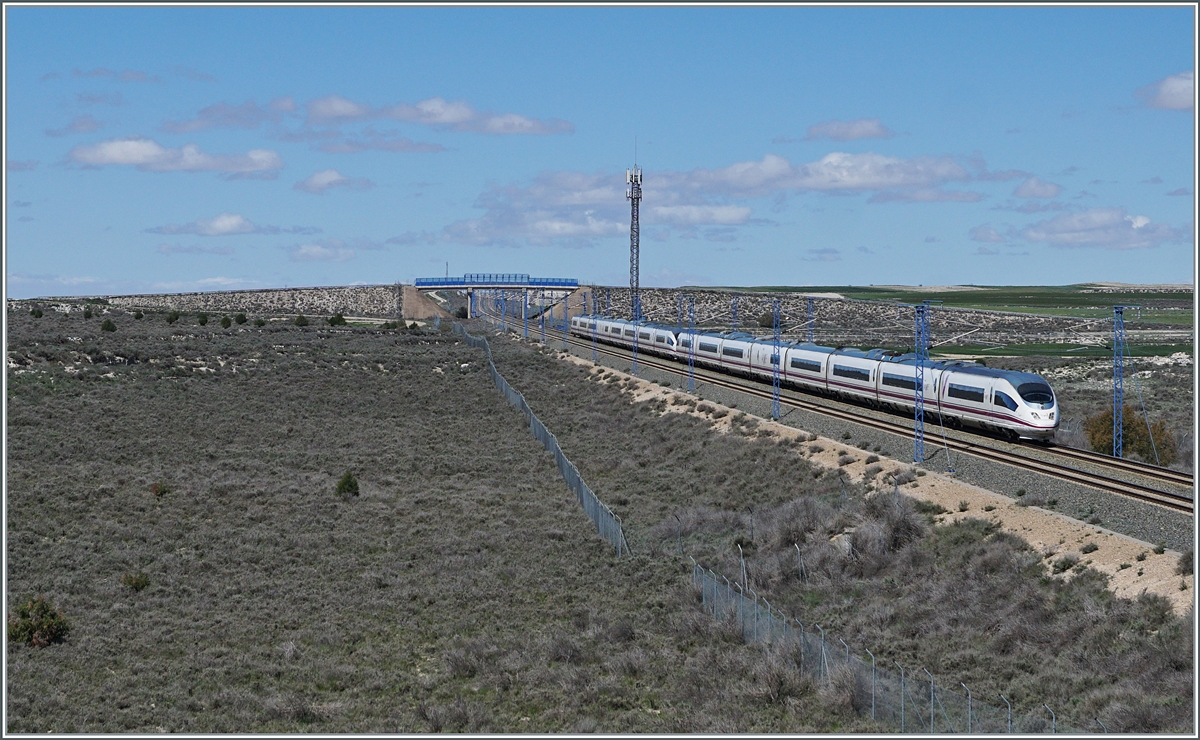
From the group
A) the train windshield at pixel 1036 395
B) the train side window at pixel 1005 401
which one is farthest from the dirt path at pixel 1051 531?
the train windshield at pixel 1036 395

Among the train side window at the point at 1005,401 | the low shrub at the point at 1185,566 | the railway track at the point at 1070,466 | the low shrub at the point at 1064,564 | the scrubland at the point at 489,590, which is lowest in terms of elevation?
the scrubland at the point at 489,590

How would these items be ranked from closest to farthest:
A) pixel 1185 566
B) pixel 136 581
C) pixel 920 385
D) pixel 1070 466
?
1. pixel 1185 566
2. pixel 136 581
3. pixel 1070 466
4. pixel 920 385

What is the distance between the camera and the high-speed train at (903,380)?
39.2 metres

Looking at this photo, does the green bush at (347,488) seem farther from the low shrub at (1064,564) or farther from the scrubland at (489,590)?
the low shrub at (1064,564)

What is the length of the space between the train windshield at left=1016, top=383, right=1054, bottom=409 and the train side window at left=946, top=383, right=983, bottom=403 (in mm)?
1770

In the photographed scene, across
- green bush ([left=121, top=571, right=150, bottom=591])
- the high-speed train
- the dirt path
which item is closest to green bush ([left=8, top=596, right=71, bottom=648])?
green bush ([left=121, top=571, right=150, bottom=591])

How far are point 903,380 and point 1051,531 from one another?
63.8ft

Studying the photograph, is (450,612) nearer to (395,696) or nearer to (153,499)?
(395,696)

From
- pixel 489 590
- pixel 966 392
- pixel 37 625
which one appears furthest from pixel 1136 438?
pixel 37 625

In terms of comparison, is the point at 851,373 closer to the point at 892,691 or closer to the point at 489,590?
the point at 489,590

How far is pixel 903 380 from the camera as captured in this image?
46375mm

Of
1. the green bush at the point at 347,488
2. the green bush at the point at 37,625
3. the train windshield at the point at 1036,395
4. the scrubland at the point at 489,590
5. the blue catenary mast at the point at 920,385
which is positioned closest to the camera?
the scrubland at the point at 489,590

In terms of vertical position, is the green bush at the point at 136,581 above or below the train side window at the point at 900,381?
below

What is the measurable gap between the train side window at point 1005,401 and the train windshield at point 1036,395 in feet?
1.20
